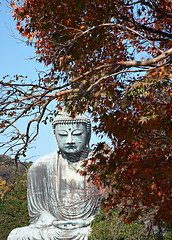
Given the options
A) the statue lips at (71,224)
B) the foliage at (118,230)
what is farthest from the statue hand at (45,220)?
the foliage at (118,230)

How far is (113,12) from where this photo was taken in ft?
23.2

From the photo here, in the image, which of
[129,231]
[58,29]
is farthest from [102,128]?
[129,231]

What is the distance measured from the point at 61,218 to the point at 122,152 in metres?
6.93

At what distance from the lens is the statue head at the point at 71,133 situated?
47.1ft

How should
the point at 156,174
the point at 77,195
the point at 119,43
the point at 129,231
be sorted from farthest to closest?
the point at 77,195 → the point at 129,231 → the point at 119,43 → the point at 156,174

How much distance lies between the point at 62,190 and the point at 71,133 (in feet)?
5.91

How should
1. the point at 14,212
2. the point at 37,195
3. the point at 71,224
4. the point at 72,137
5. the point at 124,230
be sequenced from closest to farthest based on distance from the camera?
the point at 124,230 < the point at 71,224 < the point at 72,137 < the point at 37,195 < the point at 14,212

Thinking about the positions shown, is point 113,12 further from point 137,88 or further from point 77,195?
point 77,195

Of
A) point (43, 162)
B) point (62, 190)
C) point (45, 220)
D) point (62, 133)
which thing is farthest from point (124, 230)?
point (43, 162)

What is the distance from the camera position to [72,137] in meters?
14.4

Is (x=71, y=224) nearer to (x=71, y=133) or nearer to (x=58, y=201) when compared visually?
(x=58, y=201)

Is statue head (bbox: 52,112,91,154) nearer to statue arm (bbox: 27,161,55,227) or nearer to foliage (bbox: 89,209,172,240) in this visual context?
statue arm (bbox: 27,161,55,227)

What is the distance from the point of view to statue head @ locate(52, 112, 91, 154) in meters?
14.4

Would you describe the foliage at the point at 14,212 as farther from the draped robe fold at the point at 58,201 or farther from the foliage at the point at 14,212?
the draped robe fold at the point at 58,201
